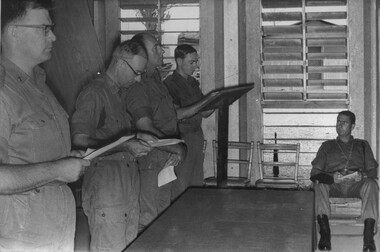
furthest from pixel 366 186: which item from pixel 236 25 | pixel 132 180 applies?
pixel 132 180

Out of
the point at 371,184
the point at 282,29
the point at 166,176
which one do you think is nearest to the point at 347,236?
the point at 371,184

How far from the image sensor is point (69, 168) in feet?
6.11

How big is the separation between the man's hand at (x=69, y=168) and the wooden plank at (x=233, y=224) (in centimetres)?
39

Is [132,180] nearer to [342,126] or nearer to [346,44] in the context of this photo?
[342,126]

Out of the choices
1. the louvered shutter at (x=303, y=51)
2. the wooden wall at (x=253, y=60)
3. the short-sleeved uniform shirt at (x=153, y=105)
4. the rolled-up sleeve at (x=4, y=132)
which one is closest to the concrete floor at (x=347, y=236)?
the wooden wall at (x=253, y=60)

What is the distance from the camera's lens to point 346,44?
5.72 m

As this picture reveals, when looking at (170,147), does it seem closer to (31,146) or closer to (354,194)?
(31,146)

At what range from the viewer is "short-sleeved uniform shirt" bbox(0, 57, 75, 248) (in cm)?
187

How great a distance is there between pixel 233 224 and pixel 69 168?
0.96 meters

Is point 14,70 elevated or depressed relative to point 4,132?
elevated

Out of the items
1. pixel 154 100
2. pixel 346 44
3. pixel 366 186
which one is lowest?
pixel 366 186

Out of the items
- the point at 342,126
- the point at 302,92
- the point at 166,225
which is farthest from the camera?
the point at 302,92

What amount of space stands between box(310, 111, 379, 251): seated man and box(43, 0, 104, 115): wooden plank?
2.17 metres

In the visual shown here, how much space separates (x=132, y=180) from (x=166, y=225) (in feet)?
2.44
